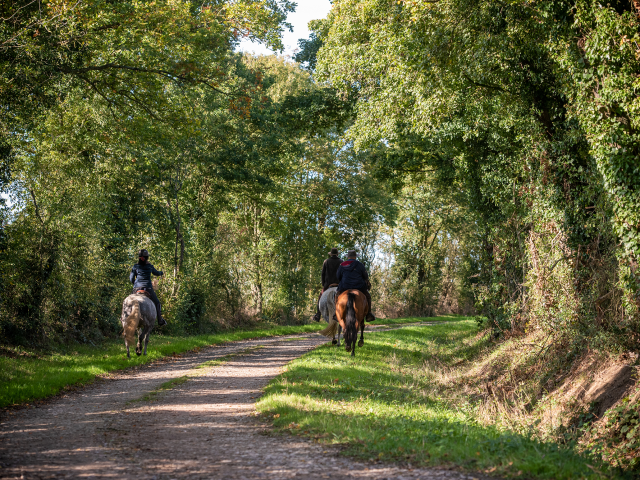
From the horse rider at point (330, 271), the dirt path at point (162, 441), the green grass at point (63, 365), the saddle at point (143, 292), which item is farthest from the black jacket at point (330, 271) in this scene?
the dirt path at point (162, 441)

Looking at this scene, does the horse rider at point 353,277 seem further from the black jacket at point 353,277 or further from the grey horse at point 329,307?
the grey horse at point 329,307

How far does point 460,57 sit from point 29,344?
13637 mm

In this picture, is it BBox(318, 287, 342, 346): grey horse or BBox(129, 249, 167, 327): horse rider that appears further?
BBox(318, 287, 342, 346): grey horse

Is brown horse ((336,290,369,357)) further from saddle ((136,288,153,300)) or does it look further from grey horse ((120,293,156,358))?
saddle ((136,288,153,300))

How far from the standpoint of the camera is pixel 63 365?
12.5 metres

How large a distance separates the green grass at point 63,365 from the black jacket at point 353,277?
602 cm

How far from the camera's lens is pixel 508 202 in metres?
14.1

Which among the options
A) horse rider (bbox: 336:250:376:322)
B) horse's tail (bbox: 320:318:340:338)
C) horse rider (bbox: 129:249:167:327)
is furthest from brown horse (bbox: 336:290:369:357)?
horse rider (bbox: 129:249:167:327)

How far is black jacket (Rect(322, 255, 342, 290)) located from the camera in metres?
16.2

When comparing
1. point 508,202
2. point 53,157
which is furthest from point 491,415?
point 53,157

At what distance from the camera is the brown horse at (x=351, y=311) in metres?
13.5

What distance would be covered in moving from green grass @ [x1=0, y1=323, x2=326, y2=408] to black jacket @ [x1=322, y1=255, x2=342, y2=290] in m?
5.43

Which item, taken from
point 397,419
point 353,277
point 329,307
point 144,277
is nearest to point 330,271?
point 329,307

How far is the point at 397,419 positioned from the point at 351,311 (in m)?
6.35
